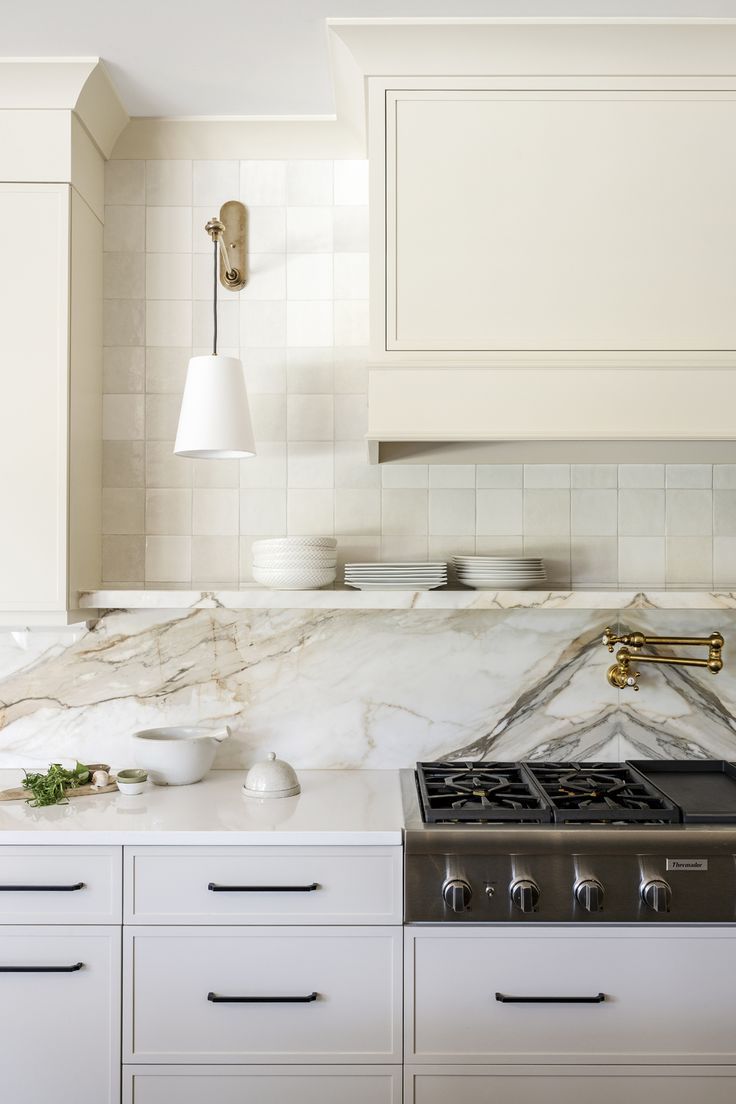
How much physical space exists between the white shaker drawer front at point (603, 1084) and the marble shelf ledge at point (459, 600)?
0.96 meters

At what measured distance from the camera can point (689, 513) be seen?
2.26 meters

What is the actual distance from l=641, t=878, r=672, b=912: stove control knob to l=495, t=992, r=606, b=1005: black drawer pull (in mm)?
219

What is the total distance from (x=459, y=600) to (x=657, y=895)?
0.74m

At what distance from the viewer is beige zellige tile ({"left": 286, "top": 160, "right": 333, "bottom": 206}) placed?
89.0 inches

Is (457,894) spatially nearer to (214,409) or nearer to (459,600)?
(459,600)

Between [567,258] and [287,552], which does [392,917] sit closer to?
[287,552]

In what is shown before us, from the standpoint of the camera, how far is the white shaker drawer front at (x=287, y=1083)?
5.65 feet

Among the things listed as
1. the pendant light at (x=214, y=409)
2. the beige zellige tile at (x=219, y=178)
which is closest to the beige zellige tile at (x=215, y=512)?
the pendant light at (x=214, y=409)

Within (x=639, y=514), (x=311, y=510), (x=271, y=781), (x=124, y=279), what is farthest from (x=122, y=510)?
(x=639, y=514)

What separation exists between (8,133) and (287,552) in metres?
1.18

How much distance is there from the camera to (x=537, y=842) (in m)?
1.71

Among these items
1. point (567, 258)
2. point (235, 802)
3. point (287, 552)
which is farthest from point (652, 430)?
point (235, 802)

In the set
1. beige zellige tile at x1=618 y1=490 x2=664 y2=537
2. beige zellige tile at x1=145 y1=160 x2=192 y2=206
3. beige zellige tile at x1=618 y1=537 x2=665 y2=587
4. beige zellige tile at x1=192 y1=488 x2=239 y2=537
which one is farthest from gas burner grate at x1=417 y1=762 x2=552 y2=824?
beige zellige tile at x1=145 y1=160 x2=192 y2=206

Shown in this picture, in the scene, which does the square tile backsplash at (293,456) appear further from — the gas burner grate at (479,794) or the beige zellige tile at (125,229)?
the gas burner grate at (479,794)
